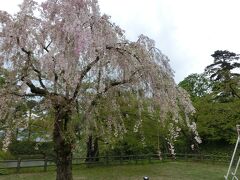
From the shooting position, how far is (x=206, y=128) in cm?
2438

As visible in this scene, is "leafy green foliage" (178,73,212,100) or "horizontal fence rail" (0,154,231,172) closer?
"horizontal fence rail" (0,154,231,172)

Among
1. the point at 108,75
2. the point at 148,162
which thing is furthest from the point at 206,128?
the point at 108,75

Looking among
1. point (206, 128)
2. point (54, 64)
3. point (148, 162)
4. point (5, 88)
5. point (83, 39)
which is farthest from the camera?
point (206, 128)

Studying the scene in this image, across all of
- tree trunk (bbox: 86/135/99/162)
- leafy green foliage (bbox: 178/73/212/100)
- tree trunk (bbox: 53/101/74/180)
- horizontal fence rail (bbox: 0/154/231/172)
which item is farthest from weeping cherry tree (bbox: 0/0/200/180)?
leafy green foliage (bbox: 178/73/212/100)

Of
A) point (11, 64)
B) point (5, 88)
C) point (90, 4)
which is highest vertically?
point (90, 4)

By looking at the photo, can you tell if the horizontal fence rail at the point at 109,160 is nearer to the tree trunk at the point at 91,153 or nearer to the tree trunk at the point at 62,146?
the tree trunk at the point at 91,153

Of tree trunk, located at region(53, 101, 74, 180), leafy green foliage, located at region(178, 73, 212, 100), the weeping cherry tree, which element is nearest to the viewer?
the weeping cherry tree

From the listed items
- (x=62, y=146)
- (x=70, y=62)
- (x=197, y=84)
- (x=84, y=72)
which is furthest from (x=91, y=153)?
(x=197, y=84)

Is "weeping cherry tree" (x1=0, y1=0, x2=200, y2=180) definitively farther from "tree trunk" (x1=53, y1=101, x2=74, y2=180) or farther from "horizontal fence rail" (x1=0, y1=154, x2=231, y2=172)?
"horizontal fence rail" (x1=0, y1=154, x2=231, y2=172)

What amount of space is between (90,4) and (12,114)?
3.47 metres

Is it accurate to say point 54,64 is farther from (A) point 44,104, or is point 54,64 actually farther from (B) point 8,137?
(B) point 8,137

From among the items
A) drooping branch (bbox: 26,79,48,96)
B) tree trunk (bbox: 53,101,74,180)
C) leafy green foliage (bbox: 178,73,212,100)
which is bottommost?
tree trunk (bbox: 53,101,74,180)

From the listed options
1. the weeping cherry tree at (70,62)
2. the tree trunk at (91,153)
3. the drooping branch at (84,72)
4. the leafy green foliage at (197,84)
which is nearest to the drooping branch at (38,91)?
the weeping cherry tree at (70,62)

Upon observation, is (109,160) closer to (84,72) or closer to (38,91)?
(38,91)
